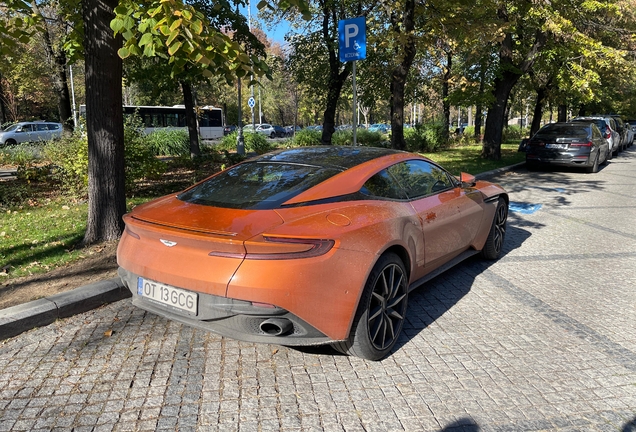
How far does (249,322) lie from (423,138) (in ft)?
69.6

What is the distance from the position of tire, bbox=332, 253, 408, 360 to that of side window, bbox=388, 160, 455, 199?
0.83 m

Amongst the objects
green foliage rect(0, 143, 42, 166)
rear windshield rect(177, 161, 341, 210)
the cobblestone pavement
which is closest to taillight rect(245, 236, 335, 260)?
rear windshield rect(177, 161, 341, 210)

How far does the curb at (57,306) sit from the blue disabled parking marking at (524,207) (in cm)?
715

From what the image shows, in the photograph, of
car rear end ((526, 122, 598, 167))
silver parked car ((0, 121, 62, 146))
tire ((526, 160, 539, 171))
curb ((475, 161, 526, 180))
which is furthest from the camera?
silver parked car ((0, 121, 62, 146))

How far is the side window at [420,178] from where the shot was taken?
3.94 meters

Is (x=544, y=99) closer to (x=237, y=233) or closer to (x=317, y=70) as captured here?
(x=317, y=70)

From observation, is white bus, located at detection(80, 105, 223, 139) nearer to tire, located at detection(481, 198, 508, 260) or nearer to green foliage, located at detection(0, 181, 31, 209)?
green foliage, located at detection(0, 181, 31, 209)

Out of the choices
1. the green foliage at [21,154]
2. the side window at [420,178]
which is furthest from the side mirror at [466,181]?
the green foliage at [21,154]

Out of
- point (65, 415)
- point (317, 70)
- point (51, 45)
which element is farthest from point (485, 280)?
point (51, 45)

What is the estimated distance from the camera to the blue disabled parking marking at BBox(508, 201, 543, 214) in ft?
28.4

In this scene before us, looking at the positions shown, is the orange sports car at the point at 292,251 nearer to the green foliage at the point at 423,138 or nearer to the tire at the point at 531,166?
the tire at the point at 531,166

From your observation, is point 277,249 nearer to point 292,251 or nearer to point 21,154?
point 292,251

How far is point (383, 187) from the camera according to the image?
12.0ft

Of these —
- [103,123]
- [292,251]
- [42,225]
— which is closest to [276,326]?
[292,251]
